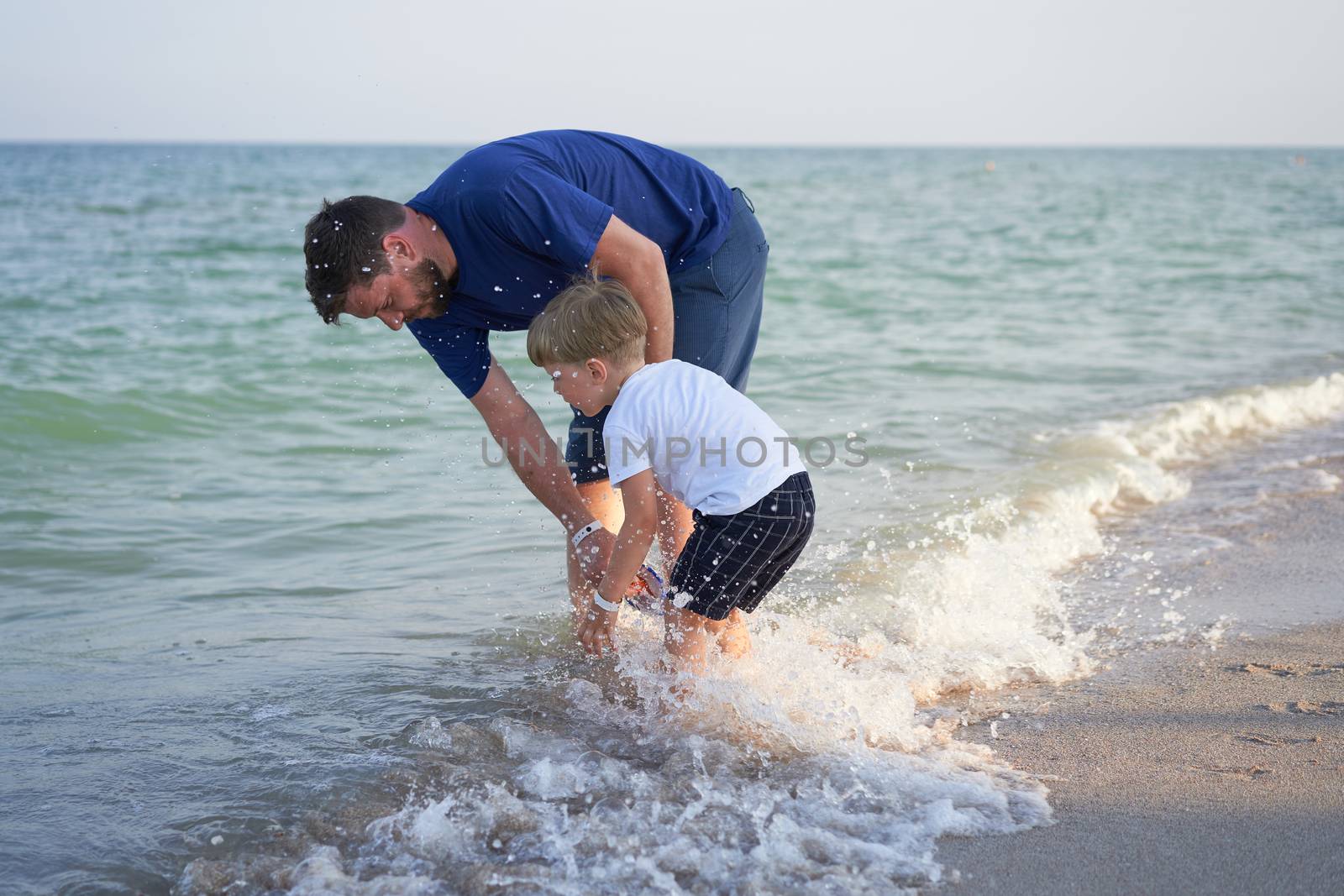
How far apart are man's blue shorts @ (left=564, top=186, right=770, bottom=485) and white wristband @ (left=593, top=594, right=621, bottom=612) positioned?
1.33ft

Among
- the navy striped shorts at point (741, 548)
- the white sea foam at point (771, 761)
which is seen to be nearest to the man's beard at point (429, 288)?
the navy striped shorts at point (741, 548)

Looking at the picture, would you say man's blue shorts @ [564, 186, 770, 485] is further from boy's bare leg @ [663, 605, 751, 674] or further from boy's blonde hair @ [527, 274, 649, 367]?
boy's bare leg @ [663, 605, 751, 674]

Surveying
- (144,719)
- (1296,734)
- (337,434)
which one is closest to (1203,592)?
(1296,734)

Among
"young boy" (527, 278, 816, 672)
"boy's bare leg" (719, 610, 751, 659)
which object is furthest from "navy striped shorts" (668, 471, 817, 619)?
"boy's bare leg" (719, 610, 751, 659)

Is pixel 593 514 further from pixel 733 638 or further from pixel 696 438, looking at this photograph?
pixel 696 438

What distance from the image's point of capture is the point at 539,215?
2.74m

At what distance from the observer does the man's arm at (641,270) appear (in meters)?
2.78

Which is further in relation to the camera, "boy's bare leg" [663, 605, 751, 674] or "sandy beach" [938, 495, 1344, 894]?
"boy's bare leg" [663, 605, 751, 674]

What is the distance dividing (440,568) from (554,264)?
216 centimetres

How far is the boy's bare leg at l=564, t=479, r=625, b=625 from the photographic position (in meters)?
3.54

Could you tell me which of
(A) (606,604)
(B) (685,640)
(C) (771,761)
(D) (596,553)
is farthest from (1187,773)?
(D) (596,553)

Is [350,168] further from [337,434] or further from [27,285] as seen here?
[337,434]

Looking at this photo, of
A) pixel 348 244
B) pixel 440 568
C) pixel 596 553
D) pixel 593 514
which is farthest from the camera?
pixel 440 568

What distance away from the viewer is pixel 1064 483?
5418mm
